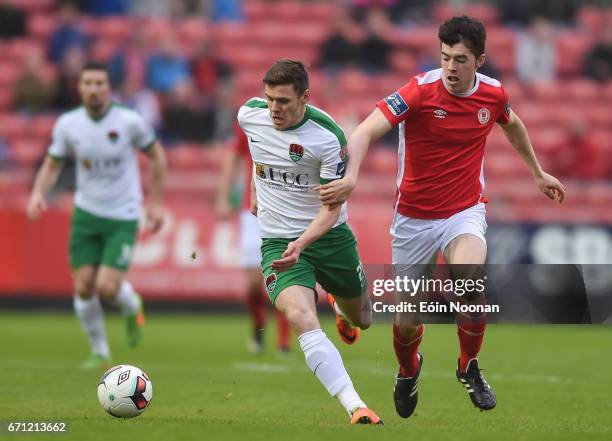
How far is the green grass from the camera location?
750cm

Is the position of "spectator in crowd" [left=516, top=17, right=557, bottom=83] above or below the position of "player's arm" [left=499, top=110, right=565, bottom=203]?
below

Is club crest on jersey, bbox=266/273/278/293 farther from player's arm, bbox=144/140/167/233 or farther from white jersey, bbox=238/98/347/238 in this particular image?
player's arm, bbox=144/140/167/233

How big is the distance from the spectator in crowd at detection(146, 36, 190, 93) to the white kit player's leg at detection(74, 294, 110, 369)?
33.5ft

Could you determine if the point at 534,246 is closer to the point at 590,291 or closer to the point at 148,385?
the point at 590,291

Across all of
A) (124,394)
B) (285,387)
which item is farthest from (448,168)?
(285,387)

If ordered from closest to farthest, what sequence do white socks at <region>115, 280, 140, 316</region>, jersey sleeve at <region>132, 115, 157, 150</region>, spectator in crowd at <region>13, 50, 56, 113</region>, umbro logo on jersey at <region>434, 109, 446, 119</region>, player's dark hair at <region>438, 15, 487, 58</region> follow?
player's dark hair at <region>438, 15, 487, 58</region>
umbro logo on jersey at <region>434, 109, 446, 119</region>
jersey sleeve at <region>132, 115, 157, 150</region>
white socks at <region>115, 280, 140, 316</region>
spectator in crowd at <region>13, 50, 56, 113</region>

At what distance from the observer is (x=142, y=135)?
12.5 metres

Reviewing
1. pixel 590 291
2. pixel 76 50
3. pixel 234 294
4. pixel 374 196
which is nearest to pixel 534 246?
pixel 374 196

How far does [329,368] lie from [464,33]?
8.18 feet

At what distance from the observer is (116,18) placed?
24.8m

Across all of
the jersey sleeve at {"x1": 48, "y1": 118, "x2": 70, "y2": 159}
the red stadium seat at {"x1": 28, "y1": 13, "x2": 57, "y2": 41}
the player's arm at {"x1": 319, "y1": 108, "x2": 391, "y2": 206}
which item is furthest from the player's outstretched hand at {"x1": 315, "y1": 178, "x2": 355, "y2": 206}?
the red stadium seat at {"x1": 28, "y1": 13, "x2": 57, "y2": 41}

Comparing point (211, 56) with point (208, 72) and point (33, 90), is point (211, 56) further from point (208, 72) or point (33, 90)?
point (33, 90)

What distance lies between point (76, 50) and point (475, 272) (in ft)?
48.6

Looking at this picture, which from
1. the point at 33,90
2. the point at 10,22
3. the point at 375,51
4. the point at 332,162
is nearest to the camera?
the point at 332,162
